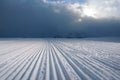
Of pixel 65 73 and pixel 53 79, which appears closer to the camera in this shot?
pixel 53 79

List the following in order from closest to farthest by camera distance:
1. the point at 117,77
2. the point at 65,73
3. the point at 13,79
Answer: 1. the point at 13,79
2. the point at 117,77
3. the point at 65,73

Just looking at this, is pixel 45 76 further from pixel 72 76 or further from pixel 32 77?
pixel 72 76

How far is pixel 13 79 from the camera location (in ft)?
21.9

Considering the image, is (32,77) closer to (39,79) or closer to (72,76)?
(39,79)

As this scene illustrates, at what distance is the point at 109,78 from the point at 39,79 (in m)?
2.27

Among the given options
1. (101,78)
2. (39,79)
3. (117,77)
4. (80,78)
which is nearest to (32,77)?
(39,79)

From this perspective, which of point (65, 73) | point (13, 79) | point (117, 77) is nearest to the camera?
point (13, 79)

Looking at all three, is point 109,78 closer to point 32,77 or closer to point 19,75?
point 32,77

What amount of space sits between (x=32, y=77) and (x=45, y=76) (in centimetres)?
43

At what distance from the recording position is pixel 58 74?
750 cm

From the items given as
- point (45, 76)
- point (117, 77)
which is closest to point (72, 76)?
point (45, 76)

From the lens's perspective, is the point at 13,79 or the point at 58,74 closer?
the point at 13,79

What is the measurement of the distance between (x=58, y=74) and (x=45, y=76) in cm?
59

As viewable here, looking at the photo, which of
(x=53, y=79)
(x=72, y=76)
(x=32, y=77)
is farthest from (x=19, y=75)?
(x=72, y=76)
